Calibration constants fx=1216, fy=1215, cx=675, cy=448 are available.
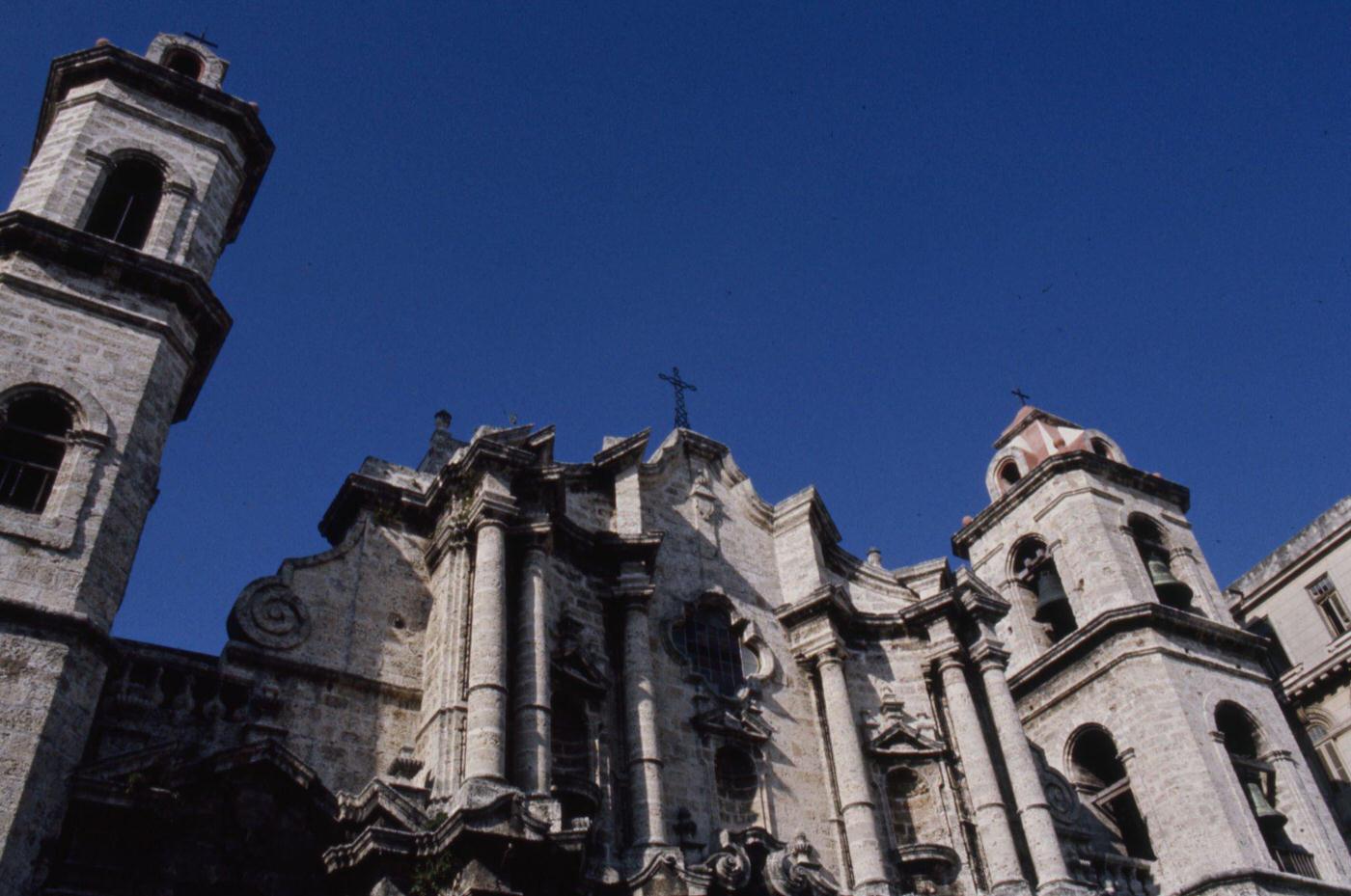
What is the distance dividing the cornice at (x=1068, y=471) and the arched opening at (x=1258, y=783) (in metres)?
5.57

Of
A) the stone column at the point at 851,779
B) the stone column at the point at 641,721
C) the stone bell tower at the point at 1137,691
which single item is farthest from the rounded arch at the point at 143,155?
the stone bell tower at the point at 1137,691

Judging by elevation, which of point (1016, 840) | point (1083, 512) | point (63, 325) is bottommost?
point (1016, 840)

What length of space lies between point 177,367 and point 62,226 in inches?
81.4

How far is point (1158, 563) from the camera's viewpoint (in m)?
25.0

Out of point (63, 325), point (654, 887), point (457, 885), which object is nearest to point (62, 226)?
point (63, 325)

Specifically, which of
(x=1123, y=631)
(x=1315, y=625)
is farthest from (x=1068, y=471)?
(x=1315, y=625)

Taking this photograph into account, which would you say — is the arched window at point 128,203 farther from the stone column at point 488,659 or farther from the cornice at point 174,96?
the stone column at point 488,659

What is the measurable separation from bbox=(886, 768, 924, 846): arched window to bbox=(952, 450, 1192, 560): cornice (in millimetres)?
10118

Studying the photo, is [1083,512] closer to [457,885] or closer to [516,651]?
[516,651]

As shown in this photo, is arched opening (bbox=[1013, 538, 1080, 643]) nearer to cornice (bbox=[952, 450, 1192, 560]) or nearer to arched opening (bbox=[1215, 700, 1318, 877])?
cornice (bbox=[952, 450, 1192, 560])

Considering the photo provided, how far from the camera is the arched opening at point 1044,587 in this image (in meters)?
25.0

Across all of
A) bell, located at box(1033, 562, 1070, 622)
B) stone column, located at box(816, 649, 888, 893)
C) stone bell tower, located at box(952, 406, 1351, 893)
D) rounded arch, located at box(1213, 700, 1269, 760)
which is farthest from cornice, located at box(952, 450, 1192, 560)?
stone column, located at box(816, 649, 888, 893)

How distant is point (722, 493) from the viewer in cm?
2039

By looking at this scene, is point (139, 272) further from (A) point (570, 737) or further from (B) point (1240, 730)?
(B) point (1240, 730)
